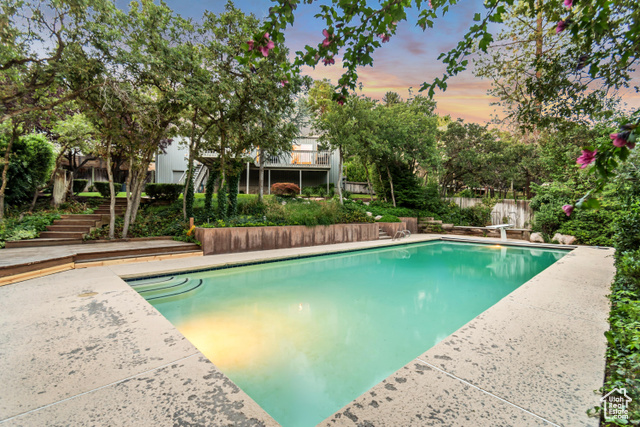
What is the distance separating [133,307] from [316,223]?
21.4 feet

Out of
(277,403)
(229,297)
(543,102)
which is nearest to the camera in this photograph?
(277,403)

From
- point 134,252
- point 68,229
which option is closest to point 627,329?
point 134,252

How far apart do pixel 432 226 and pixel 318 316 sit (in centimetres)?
1117

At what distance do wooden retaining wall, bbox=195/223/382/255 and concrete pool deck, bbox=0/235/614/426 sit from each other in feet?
13.1

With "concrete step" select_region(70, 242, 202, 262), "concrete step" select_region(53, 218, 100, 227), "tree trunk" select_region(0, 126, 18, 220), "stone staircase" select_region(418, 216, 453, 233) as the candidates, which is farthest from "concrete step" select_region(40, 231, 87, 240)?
"stone staircase" select_region(418, 216, 453, 233)

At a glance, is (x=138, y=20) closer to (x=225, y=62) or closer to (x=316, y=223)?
(x=225, y=62)

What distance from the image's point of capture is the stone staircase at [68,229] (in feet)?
21.4

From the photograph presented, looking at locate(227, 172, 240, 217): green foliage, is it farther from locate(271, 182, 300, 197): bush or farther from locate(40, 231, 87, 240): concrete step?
locate(271, 182, 300, 197): bush

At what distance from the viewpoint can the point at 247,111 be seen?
27.0 ft

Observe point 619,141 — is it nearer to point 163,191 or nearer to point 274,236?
point 274,236

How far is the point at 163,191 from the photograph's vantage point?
11.5 m

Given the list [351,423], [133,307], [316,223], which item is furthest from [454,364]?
[316,223]

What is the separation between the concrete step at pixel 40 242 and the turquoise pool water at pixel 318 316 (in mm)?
3658

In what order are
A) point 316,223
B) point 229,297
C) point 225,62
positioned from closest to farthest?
point 229,297 < point 225,62 < point 316,223
